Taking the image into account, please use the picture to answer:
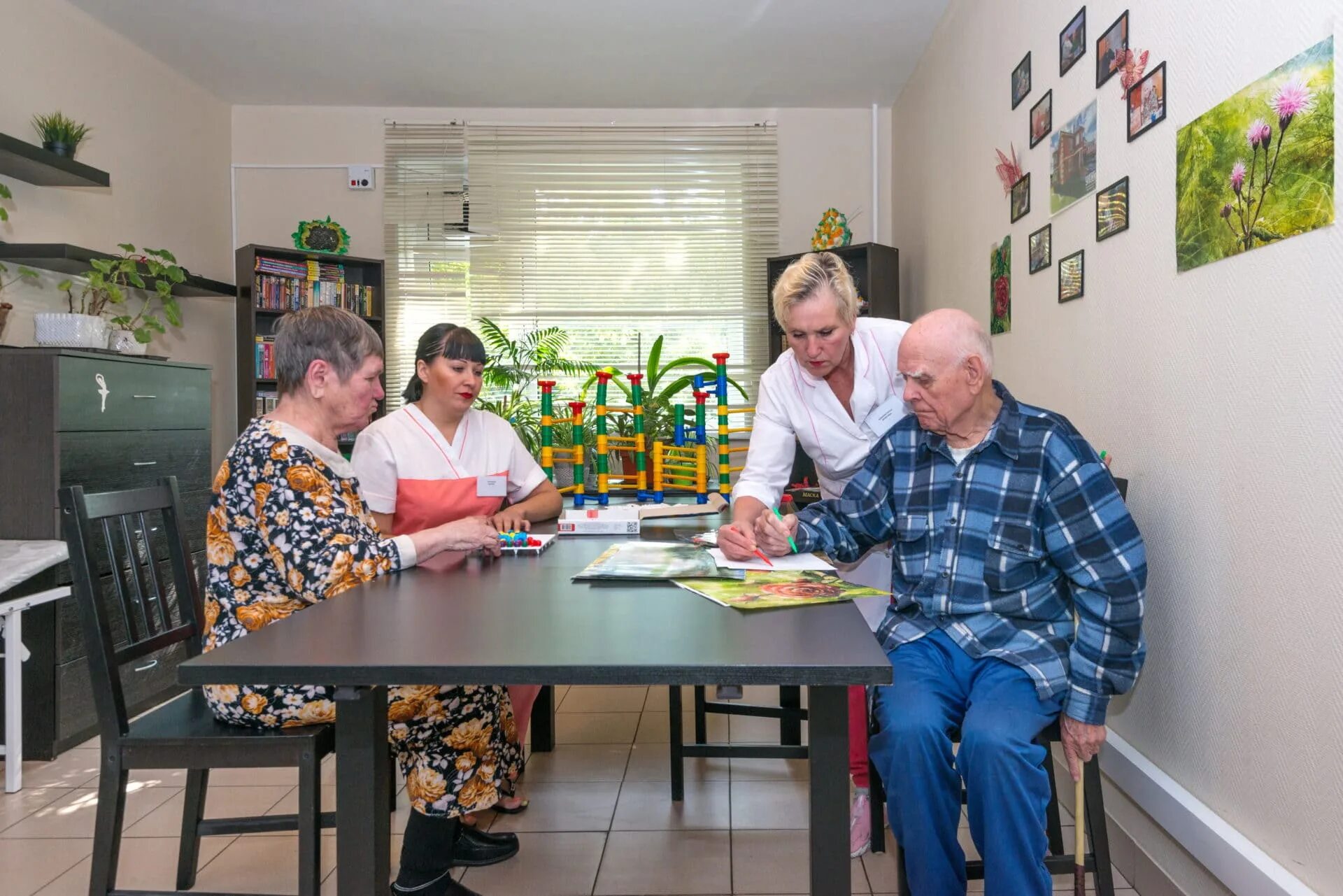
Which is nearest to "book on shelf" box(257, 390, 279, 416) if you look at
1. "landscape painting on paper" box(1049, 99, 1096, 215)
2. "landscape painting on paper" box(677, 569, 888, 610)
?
"landscape painting on paper" box(1049, 99, 1096, 215)

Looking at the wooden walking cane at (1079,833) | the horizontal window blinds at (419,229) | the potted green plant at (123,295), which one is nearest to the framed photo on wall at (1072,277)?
the wooden walking cane at (1079,833)

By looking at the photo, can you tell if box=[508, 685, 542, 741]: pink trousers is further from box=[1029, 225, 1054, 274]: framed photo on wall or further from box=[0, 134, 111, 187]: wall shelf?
box=[0, 134, 111, 187]: wall shelf

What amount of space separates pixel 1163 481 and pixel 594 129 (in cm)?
437

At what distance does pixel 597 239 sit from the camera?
560cm

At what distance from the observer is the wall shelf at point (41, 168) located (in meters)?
3.38

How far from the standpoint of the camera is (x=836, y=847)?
1188 millimetres

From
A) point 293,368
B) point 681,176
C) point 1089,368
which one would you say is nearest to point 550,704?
point 293,368

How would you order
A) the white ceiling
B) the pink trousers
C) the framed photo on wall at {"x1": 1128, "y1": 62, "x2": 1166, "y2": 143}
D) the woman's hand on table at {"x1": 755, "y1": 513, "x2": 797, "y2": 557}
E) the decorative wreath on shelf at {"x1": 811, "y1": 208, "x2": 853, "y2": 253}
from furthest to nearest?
the decorative wreath on shelf at {"x1": 811, "y1": 208, "x2": 853, "y2": 253} → the white ceiling → the pink trousers → the framed photo on wall at {"x1": 1128, "y1": 62, "x2": 1166, "y2": 143} → the woman's hand on table at {"x1": 755, "y1": 513, "x2": 797, "y2": 557}

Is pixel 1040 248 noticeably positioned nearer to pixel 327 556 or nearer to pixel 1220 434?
pixel 1220 434

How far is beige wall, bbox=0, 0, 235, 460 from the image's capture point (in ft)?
12.5

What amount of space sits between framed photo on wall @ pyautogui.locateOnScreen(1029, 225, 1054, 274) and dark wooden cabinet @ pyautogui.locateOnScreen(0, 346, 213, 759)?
10.3 ft

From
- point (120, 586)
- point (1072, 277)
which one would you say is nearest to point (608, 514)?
point (120, 586)

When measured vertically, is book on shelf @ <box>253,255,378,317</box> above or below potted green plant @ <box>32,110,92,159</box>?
below

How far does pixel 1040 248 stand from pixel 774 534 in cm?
170
